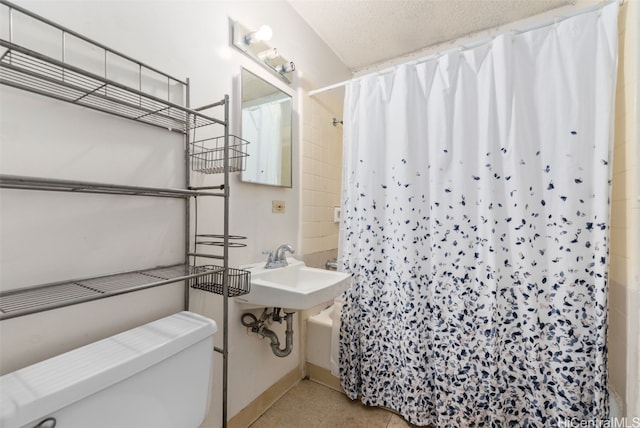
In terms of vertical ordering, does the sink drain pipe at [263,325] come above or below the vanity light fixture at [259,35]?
below

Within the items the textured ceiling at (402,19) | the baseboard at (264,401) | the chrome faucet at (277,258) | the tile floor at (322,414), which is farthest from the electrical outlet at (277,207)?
the textured ceiling at (402,19)

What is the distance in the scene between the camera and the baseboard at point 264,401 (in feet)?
4.51

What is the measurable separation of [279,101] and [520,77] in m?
1.22

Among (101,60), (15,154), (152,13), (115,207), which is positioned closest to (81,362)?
(115,207)

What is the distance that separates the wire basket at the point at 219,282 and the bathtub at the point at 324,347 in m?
0.78

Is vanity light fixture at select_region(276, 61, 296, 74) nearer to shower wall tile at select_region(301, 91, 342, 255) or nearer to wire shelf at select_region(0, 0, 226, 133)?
shower wall tile at select_region(301, 91, 342, 255)

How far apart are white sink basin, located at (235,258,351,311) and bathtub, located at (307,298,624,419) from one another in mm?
352

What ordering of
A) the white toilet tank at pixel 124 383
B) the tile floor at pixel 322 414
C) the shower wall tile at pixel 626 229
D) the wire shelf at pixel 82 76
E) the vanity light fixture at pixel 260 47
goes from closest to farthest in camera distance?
1. the white toilet tank at pixel 124 383
2. the wire shelf at pixel 82 76
3. the shower wall tile at pixel 626 229
4. the vanity light fixture at pixel 260 47
5. the tile floor at pixel 322 414

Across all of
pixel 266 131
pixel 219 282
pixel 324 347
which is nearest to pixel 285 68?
pixel 266 131

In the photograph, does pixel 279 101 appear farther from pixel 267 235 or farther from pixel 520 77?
pixel 520 77

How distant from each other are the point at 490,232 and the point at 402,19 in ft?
5.05

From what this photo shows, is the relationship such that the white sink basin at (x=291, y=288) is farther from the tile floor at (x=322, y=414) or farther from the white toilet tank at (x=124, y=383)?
the tile floor at (x=322, y=414)

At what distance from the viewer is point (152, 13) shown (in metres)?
1.04

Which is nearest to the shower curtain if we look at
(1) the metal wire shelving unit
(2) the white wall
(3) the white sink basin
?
(3) the white sink basin
